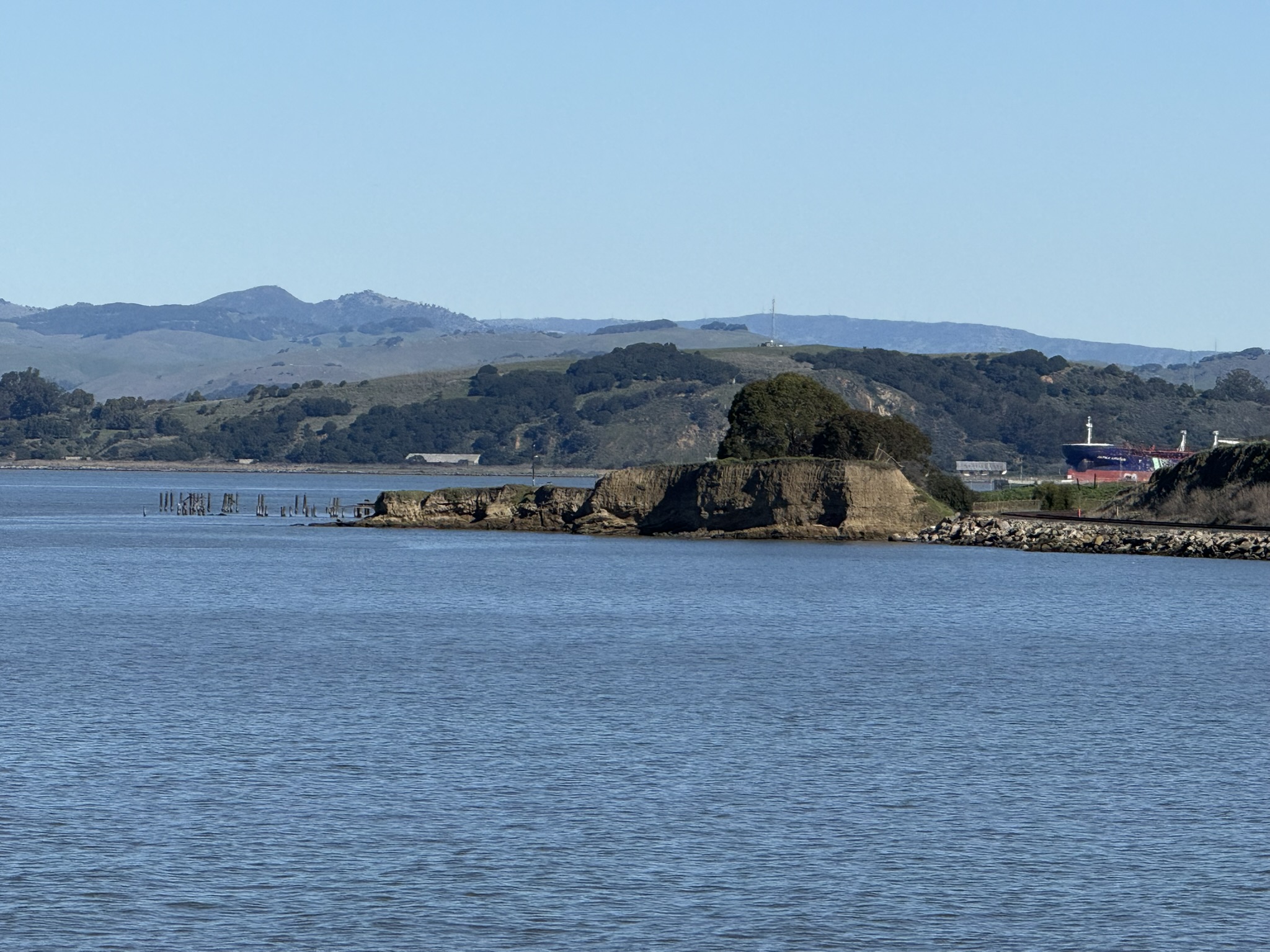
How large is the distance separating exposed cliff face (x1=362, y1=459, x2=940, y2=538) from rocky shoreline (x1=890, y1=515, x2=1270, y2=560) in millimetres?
2790

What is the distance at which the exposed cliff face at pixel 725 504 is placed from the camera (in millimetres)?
106562

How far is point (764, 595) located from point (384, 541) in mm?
47625

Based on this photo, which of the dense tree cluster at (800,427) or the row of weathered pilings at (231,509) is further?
the row of weathered pilings at (231,509)

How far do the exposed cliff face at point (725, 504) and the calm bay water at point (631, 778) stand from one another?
142ft

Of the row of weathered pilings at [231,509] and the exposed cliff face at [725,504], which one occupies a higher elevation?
the exposed cliff face at [725,504]

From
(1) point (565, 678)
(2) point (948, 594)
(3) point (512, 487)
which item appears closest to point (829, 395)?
(3) point (512, 487)

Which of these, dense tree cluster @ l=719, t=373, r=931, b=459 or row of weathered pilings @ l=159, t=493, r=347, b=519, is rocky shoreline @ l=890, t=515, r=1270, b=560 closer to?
dense tree cluster @ l=719, t=373, r=931, b=459

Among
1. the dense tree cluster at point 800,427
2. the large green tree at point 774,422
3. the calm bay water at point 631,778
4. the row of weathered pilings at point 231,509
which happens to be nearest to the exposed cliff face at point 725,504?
the dense tree cluster at point 800,427

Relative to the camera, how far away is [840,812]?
1060 inches

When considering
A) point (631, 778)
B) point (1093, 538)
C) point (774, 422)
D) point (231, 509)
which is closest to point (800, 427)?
point (774, 422)

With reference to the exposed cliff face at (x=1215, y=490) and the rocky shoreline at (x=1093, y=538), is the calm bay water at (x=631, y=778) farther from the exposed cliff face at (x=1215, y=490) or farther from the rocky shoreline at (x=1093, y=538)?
the exposed cliff face at (x=1215, y=490)

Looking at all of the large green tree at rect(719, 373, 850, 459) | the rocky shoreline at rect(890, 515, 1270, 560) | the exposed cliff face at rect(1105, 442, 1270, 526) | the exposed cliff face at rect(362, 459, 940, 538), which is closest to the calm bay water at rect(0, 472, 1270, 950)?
the rocky shoreline at rect(890, 515, 1270, 560)

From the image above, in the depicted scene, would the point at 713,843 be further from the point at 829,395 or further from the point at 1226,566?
the point at 829,395

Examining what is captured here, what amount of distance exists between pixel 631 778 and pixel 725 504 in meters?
81.3
